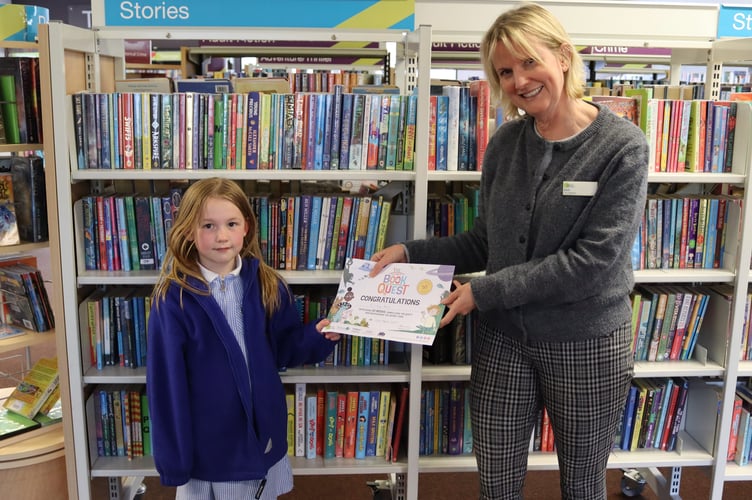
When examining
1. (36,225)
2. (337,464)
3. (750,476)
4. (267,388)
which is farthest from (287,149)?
(750,476)

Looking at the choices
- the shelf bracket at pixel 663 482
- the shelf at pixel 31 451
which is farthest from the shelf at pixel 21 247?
the shelf bracket at pixel 663 482

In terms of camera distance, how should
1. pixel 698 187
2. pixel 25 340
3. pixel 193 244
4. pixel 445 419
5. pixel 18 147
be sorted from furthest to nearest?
pixel 698 187 → pixel 445 419 → pixel 25 340 → pixel 18 147 → pixel 193 244

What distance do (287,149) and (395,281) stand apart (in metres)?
0.57

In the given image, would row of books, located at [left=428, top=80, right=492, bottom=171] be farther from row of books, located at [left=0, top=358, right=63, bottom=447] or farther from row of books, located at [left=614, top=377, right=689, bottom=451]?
row of books, located at [left=0, top=358, right=63, bottom=447]

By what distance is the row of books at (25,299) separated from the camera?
249 centimetres

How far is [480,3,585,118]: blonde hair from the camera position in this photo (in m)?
1.72

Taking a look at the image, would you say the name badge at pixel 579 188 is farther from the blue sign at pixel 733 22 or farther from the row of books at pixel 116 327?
the blue sign at pixel 733 22

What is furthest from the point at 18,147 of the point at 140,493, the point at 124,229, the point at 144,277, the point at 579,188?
the point at 579,188

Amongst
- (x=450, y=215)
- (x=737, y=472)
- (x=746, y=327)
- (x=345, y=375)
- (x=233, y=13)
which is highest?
(x=233, y=13)

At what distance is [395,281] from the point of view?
2.07 metres

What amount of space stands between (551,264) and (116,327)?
1.46m

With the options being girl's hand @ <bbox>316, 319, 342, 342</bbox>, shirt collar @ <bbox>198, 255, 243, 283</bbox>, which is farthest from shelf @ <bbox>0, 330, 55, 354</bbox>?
girl's hand @ <bbox>316, 319, 342, 342</bbox>

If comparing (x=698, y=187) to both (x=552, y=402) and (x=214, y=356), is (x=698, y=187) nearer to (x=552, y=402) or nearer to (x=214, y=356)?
(x=552, y=402)

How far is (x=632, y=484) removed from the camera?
9.80 ft
